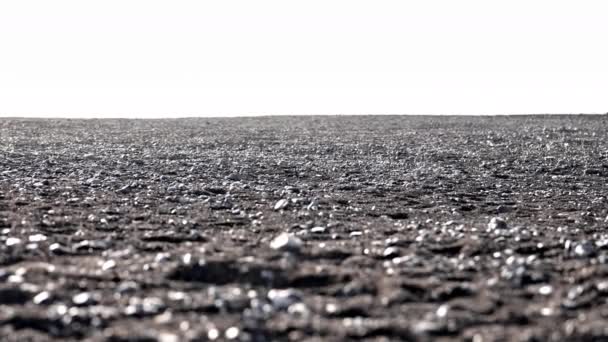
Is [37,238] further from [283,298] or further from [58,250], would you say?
[283,298]

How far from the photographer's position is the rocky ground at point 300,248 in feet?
20.9

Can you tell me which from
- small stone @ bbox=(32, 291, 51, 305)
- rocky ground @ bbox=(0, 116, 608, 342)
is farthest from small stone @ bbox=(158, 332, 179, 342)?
small stone @ bbox=(32, 291, 51, 305)

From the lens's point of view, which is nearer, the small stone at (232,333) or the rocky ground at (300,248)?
the small stone at (232,333)

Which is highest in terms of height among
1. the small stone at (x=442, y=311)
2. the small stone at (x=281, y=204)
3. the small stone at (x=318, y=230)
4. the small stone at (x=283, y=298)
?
the small stone at (x=283, y=298)

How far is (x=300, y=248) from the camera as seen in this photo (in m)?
8.95

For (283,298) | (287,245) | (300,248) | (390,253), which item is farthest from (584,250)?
(283,298)

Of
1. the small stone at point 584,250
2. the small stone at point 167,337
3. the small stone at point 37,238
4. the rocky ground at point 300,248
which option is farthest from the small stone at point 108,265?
the small stone at point 584,250

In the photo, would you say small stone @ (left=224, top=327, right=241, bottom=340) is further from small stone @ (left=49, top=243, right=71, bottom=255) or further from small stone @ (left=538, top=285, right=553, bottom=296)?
small stone @ (left=49, top=243, right=71, bottom=255)

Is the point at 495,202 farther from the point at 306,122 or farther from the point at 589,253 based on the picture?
the point at 306,122

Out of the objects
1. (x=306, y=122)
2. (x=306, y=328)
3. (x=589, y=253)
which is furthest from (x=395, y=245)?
(x=306, y=122)

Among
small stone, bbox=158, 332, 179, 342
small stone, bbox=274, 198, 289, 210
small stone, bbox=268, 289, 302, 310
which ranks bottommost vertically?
small stone, bbox=274, 198, 289, 210

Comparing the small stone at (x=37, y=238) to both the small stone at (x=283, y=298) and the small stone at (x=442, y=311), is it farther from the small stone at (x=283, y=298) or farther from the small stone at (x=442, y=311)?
the small stone at (x=442, y=311)

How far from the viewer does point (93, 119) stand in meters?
44.0

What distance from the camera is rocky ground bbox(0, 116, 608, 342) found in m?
6.37
